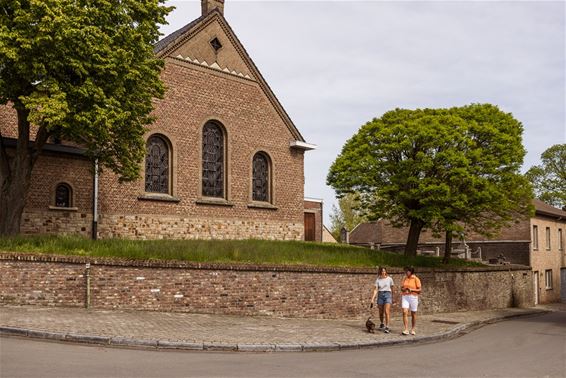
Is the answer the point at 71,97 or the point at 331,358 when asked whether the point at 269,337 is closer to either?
the point at 331,358

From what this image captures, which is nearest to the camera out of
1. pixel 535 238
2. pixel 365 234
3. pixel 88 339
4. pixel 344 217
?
pixel 88 339

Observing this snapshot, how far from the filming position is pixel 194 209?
2444 centimetres

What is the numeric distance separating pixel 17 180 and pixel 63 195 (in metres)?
4.03

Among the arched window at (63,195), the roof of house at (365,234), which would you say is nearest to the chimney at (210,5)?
the arched window at (63,195)

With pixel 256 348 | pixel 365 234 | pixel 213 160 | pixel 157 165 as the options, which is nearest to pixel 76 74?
pixel 157 165

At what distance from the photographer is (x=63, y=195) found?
20.7 m

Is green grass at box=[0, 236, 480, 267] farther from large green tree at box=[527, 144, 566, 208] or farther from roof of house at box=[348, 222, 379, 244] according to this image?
large green tree at box=[527, 144, 566, 208]

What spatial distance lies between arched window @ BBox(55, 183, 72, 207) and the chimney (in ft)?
35.4

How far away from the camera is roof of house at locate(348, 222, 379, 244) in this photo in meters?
44.2

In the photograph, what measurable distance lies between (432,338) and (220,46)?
1692 cm

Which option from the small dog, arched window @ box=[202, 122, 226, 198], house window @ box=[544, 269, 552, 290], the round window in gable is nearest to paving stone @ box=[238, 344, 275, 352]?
the small dog

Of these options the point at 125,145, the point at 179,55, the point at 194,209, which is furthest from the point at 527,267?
the point at 125,145

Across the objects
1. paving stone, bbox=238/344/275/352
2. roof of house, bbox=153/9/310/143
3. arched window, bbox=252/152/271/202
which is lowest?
paving stone, bbox=238/344/275/352

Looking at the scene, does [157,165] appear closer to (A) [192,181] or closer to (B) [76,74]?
(A) [192,181]
